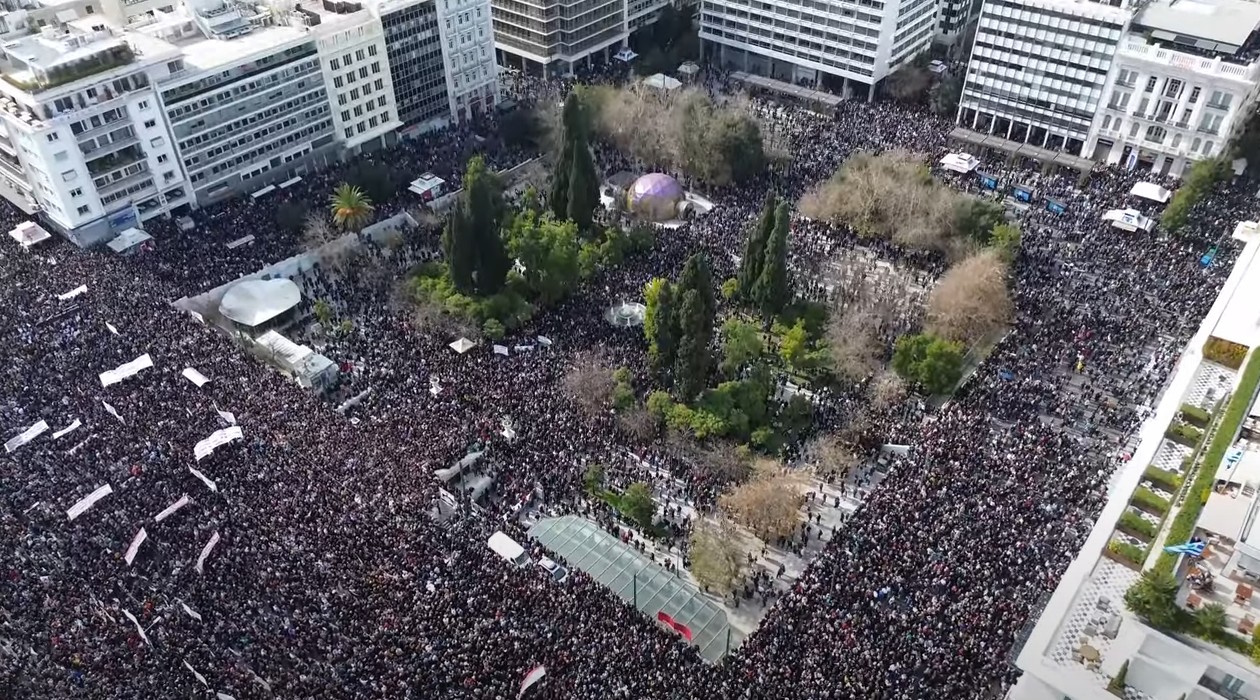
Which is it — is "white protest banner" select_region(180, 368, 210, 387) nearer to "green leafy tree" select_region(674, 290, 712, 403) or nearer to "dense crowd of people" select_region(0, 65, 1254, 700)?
"dense crowd of people" select_region(0, 65, 1254, 700)

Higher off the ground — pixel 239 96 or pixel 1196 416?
pixel 239 96

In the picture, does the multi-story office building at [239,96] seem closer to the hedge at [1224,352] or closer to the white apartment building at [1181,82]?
the hedge at [1224,352]

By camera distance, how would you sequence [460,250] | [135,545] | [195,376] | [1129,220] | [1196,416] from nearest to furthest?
[1196,416] < [135,545] < [195,376] < [460,250] < [1129,220]

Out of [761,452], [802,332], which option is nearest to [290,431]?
[761,452]

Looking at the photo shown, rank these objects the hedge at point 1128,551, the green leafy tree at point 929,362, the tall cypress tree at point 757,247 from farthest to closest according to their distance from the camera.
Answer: the tall cypress tree at point 757,247, the green leafy tree at point 929,362, the hedge at point 1128,551

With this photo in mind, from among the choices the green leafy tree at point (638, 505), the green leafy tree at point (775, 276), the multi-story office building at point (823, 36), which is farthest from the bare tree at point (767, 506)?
the multi-story office building at point (823, 36)

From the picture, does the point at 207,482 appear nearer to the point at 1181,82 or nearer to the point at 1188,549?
the point at 1188,549

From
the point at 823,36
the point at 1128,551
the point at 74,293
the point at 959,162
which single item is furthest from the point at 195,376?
the point at 823,36
